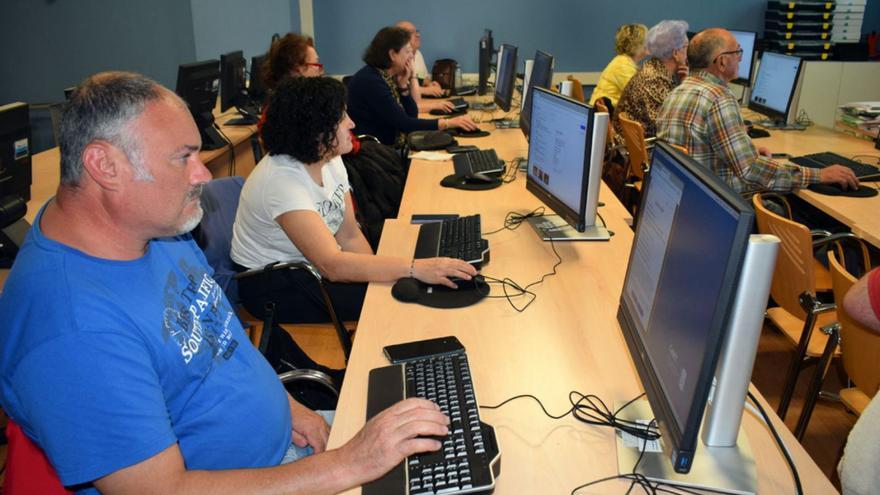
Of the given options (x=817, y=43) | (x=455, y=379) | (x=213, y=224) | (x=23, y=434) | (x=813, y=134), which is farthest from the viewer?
(x=817, y=43)

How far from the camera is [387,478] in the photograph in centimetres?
106

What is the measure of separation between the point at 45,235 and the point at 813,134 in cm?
406

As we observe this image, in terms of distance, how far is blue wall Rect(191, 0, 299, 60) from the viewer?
5966 millimetres

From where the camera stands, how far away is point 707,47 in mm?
2996

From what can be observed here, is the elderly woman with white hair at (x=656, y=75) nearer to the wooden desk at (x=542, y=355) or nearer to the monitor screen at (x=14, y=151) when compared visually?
the wooden desk at (x=542, y=355)

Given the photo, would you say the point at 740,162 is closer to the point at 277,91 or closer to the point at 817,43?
the point at 277,91

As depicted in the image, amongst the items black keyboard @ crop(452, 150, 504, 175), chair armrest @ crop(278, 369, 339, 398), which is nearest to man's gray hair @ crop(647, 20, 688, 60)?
black keyboard @ crop(452, 150, 504, 175)

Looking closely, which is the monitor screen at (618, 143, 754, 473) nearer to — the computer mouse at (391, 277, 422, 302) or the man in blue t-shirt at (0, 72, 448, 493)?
the man in blue t-shirt at (0, 72, 448, 493)

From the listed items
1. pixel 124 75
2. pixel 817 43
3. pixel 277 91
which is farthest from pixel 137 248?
pixel 817 43

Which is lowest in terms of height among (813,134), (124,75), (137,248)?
(813,134)

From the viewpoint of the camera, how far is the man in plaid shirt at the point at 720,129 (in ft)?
9.29

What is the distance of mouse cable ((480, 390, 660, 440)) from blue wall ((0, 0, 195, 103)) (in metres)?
4.40

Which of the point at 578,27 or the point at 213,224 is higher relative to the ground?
the point at 578,27

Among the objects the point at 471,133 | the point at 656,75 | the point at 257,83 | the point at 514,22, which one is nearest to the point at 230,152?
the point at 257,83
